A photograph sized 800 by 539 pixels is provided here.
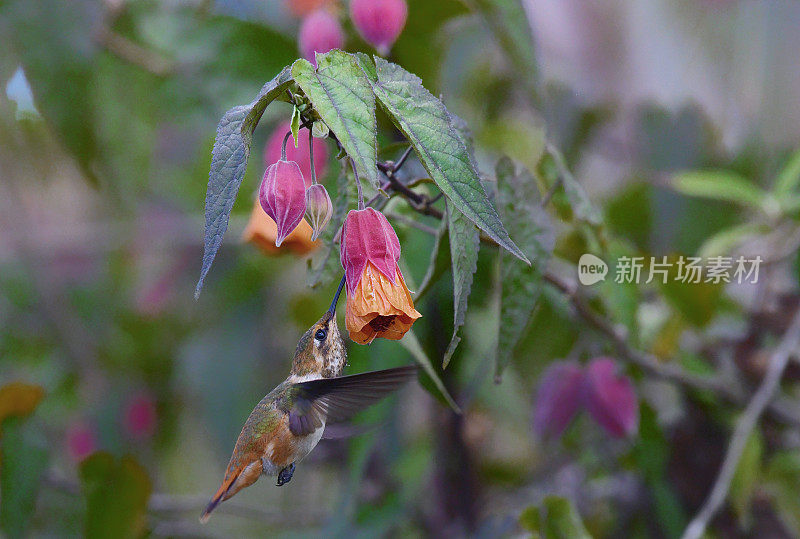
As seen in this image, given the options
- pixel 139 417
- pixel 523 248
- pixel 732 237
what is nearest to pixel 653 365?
pixel 732 237

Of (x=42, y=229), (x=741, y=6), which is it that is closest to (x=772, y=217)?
(x=741, y=6)

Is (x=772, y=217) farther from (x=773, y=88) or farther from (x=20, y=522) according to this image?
(x=773, y=88)

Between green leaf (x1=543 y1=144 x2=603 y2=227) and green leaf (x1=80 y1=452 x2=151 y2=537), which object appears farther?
green leaf (x1=80 y1=452 x2=151 y2=537)


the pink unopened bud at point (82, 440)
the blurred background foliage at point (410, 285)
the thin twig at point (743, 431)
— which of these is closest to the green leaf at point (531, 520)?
the blurred background foliage at point (410, 285)

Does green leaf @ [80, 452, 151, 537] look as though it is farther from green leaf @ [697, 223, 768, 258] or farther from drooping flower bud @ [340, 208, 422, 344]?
green leaf @ [697, 223, 768, 258]

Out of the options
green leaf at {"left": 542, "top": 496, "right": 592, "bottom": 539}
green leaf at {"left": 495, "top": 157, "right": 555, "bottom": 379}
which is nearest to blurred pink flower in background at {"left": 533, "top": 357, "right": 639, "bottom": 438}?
green leaf at {"left": 542, "top": 496, "right": 592, "bottom": 539}

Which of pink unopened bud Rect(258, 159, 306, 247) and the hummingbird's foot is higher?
pink unopened bud Rect(258, 159, 306, 247)

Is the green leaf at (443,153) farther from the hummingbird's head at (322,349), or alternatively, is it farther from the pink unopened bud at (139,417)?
the pink unopened bud at (139,417)
